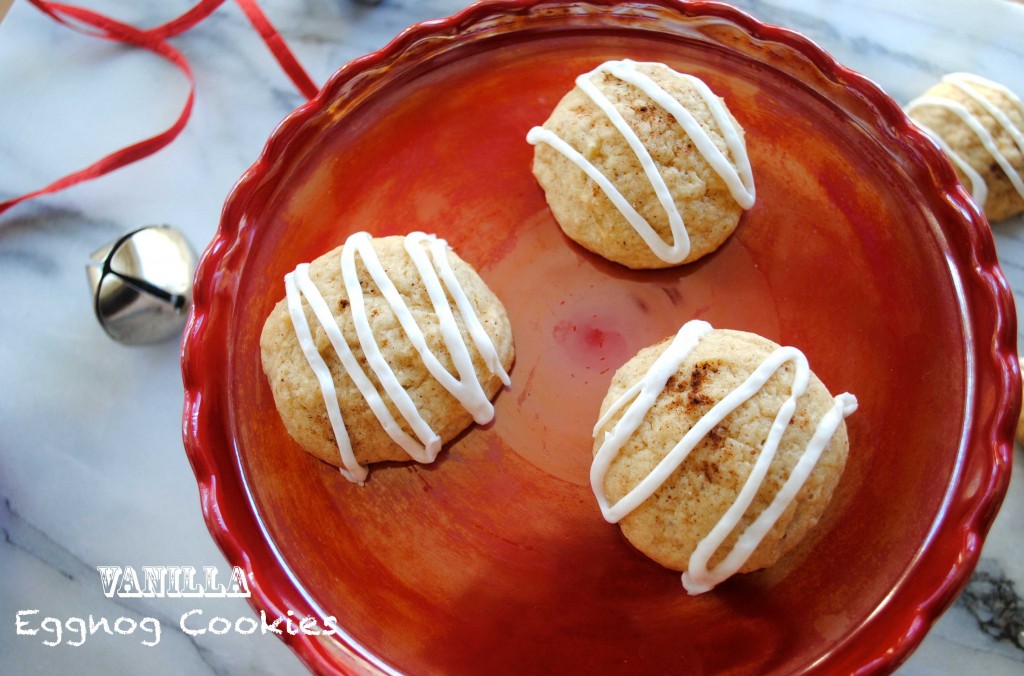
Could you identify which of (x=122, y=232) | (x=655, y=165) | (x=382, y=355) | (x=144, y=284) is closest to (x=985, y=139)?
(x=655, y=165)

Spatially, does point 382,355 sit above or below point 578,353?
above

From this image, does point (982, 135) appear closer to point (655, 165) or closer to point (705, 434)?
point (655, 165)

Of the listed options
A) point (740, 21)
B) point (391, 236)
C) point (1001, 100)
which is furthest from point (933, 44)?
point (391, 236)

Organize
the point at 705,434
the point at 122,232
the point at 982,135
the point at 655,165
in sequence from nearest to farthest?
the point at 705,434
the point at 655,165
the point at 982,135
the point at 122,232

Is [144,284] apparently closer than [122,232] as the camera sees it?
Yes

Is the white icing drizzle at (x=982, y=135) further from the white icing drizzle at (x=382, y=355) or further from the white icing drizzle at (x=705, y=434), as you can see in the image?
the white icing drizzle at (x=382, y=355)

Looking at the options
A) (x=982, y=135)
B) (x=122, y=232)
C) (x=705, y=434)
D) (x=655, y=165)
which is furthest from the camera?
(x=122, y=232)

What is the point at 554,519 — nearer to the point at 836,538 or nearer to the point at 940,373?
the point at 836,538
